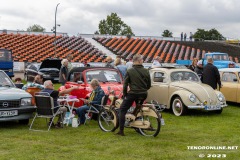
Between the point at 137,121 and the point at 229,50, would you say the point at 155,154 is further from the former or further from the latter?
the point at 229,50

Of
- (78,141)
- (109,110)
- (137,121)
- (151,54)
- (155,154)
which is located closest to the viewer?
(155,154)

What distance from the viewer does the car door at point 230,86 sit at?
50.2ft

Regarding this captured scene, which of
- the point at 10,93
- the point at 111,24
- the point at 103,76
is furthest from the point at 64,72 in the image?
the point at 111,24

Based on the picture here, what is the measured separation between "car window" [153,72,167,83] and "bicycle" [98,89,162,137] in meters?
4.32

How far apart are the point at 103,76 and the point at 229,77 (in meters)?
5.74

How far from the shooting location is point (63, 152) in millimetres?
7516

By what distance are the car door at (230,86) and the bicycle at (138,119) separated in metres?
6.86

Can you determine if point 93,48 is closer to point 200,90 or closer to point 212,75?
point 212,75

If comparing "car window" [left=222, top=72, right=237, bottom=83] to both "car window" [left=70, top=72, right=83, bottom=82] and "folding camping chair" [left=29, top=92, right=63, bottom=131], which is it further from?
"folding camping chair" [left=29, top=92, right=63, bottom=131]

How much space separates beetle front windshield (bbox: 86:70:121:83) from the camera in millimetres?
12695

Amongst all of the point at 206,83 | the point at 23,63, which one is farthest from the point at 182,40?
the point at 206,83

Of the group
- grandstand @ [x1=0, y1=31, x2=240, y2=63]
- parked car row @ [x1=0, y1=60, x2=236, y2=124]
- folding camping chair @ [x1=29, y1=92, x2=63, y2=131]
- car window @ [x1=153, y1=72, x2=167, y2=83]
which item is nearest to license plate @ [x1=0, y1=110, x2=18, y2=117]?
parked car row @ [x1=0, y1=60, x2=236, y2=124]

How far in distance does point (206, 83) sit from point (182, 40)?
34142 mm

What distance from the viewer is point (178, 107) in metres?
12.9
